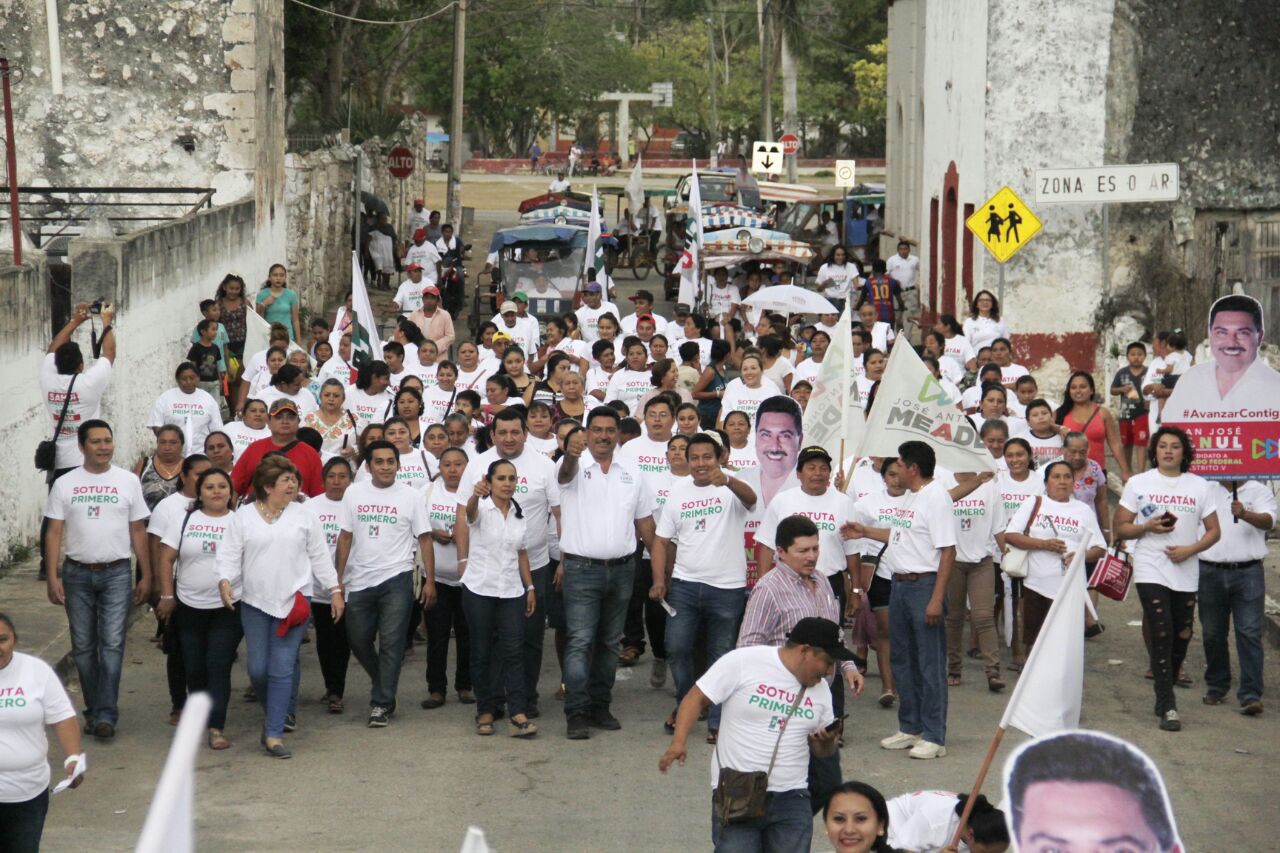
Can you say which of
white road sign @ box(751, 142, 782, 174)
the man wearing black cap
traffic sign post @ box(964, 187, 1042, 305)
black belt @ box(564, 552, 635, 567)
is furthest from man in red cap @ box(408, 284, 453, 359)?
white road sign @ box(751, 142, 782, 174)

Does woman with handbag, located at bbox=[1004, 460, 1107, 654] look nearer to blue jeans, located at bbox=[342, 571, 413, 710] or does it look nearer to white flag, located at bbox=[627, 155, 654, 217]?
blue jeans, located at bbox=[342, 571, 413, 710]

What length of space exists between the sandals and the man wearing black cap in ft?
11.0

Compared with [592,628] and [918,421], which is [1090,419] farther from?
[592,628]

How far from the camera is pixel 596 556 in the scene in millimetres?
10883

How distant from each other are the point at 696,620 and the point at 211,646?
2654 mm

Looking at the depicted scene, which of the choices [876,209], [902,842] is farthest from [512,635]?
[876,209]

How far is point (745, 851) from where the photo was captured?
7492 mm

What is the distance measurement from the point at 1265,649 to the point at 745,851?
693 cm

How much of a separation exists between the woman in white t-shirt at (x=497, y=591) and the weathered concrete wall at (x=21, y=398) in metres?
4.94

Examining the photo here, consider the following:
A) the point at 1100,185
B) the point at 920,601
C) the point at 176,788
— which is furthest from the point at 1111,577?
the point at 1100,185

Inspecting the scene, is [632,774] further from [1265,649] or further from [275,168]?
[275,168]

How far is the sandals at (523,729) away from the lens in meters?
10.8

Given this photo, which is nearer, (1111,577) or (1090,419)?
(1111,577)

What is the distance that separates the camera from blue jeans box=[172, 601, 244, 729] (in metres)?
10.5
